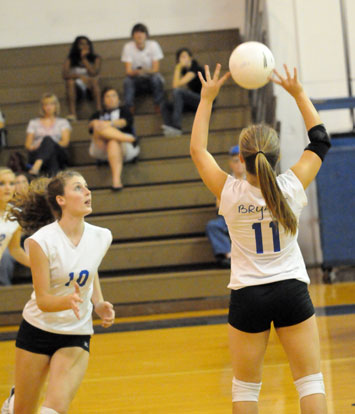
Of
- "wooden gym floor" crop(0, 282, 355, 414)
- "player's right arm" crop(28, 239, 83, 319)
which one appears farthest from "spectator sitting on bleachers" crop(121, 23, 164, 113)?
"player's right arm" crop(28, 239, 83, 319)

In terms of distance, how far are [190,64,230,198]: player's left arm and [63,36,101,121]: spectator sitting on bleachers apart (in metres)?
6.34

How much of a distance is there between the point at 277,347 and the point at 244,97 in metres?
5.06

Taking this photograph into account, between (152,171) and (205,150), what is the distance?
5.42m

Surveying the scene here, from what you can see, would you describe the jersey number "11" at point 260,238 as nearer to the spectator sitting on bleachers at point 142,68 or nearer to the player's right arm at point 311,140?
the player's right arm at point 311,140

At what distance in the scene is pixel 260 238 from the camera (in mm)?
2688

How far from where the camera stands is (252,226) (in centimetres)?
269

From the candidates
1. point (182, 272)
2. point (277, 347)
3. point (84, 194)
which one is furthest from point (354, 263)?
point (84, 194)

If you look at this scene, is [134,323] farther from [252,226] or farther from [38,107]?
[38,107]

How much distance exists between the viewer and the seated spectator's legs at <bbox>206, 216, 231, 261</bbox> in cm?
682

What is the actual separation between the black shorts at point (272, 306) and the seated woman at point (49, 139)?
554 cm

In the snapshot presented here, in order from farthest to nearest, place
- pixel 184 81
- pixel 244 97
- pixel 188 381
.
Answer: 1. pixel 244 97
2. pixel 184 81
3. pixel 188 381

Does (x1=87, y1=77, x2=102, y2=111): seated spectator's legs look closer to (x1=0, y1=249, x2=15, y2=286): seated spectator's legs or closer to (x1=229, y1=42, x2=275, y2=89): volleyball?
(x1=0, y1=249, x2=15, y2=286): seated spectator's legs

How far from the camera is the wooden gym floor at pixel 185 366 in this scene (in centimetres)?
383

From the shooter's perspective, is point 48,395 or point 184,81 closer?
point 48,395
